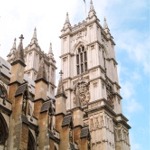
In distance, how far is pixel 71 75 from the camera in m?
39.8

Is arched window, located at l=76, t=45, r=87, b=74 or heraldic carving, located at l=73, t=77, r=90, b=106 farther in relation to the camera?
arched window, located at l=76, t=45, r=87, b=74

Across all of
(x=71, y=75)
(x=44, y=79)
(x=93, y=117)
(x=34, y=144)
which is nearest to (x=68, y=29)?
(x=71, y=75)

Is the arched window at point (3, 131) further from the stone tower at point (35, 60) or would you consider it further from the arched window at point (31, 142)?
the stone tower at point (35, 60)

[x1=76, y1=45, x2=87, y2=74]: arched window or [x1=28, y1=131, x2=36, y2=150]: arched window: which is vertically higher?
[x1=76, y1=45, x2=87, y2=74]: arched window

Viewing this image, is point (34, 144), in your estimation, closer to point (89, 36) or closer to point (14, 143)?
point (14, 143)

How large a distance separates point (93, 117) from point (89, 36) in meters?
11.2

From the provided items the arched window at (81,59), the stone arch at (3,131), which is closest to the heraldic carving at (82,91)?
the arched window at (81,59)

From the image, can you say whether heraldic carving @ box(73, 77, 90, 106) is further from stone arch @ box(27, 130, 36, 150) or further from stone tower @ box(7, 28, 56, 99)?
stone arch @ box(27, 130, 36, 150)

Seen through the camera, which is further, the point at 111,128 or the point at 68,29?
the point at 68,29

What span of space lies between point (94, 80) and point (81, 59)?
5.20 meters

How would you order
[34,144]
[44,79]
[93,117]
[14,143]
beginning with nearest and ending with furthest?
[14,143], [34,144], [44,79], [93,117]

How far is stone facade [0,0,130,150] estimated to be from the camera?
22.6 m

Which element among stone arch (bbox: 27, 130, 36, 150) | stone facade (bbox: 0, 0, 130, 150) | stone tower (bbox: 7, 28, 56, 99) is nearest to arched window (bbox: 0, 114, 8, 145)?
stone facade (bbox: 0, 0, 130, 150)

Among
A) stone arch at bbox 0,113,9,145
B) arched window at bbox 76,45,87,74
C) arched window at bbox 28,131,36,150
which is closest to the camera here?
stone arch at bbox 0,113,9,145
